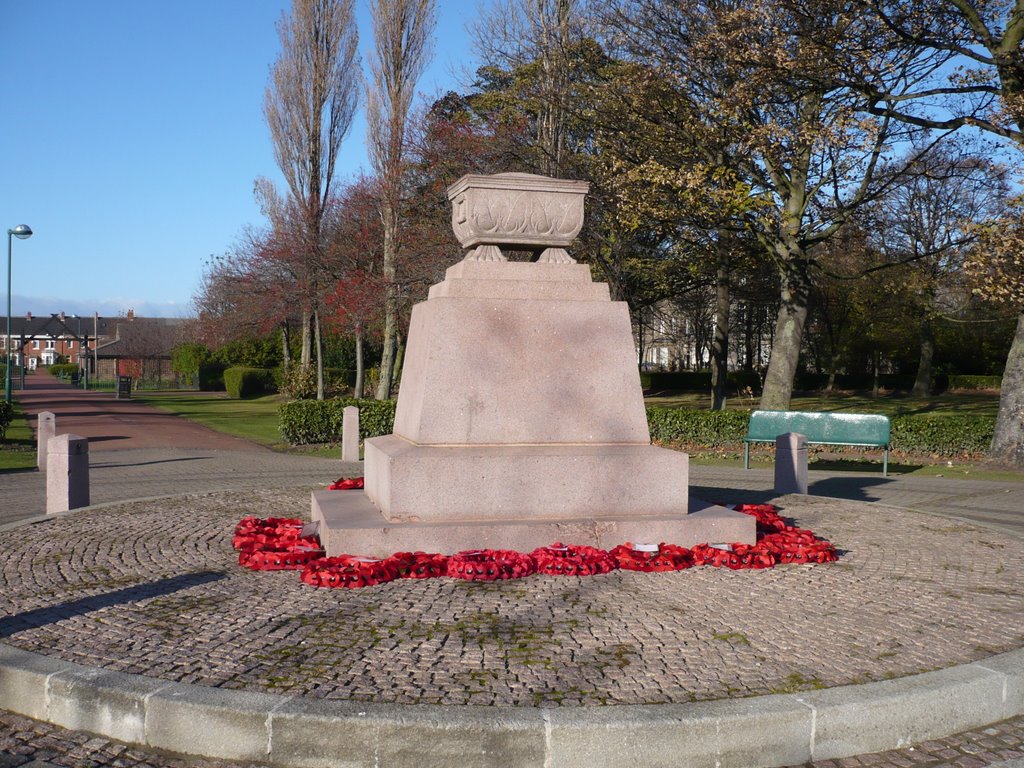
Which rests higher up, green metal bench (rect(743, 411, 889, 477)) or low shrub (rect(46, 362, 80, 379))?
low shrub (rect(46, 362, 80, 379))

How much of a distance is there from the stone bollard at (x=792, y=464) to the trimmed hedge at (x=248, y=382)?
3537 cm

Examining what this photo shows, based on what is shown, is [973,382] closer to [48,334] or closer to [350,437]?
[350,437]

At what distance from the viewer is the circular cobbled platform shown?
13.2 feet

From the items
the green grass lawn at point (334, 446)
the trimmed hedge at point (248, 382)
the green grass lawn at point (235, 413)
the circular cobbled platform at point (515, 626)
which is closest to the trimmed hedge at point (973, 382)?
the green grass lawn at point (334, 446)

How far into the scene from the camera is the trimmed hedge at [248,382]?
42844 millimetres

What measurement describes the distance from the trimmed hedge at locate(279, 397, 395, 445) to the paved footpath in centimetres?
102

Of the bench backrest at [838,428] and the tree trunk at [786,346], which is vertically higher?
the tree trunk at [786,346]

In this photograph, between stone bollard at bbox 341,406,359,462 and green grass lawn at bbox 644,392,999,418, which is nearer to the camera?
stone bollard at bbox 341,406,359,462

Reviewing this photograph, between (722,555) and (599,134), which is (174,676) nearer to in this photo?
(722,555)

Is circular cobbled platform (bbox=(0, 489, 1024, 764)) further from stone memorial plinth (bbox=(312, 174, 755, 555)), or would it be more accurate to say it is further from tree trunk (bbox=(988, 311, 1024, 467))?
tree trunk (bbox=(988, 311, 1024, 467))

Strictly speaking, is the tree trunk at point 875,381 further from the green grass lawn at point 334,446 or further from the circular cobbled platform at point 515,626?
the circular cobbled platform at point 515,626

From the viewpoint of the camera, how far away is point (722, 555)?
6.47 m

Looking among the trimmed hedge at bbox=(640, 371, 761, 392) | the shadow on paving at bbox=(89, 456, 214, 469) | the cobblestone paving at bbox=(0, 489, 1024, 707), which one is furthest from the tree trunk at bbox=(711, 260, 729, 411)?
the cobblestone paving at bbox=(0, 489, 1024, 707)

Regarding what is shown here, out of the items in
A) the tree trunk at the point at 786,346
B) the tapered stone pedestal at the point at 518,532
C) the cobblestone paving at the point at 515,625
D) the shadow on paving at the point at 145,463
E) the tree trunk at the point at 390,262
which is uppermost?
the tree trunk at the point at 390,262
